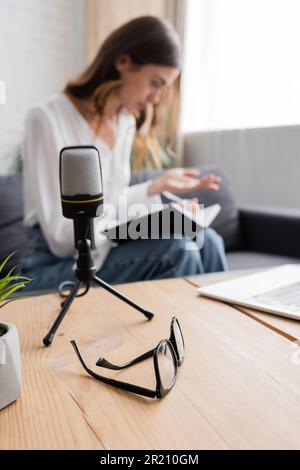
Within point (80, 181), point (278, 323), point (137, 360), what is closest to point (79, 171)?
point (80, 181)

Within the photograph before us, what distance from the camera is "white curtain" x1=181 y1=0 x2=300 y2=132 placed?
206 centimetres

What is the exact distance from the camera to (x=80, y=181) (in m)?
0.63

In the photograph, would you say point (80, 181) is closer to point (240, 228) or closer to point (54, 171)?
point (54, 171)

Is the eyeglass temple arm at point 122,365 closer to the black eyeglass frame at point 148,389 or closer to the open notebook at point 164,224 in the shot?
the black eyeglass frame at point 148,389

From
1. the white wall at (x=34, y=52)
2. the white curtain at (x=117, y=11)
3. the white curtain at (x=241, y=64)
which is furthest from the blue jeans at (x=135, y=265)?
the white curtain at (x=117, y=11)

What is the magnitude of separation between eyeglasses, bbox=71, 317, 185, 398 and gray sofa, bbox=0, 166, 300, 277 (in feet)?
2.82

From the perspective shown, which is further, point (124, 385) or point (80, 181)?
point (80, 181)

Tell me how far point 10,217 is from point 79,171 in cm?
85

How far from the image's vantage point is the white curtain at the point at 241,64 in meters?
2.06

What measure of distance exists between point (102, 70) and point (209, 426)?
1135 mm

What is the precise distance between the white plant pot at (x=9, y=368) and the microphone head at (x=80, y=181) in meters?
0.22
